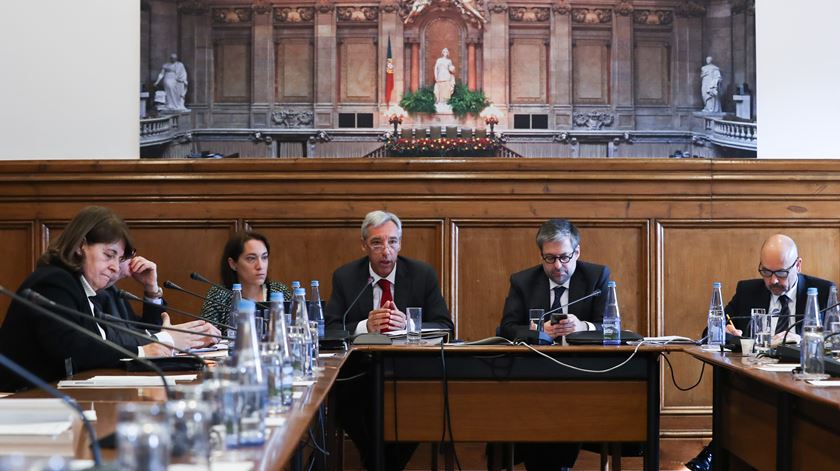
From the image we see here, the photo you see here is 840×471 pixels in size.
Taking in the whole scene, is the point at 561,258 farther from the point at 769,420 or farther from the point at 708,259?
the point at 769,420

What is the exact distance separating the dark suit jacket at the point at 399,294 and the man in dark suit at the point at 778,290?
4.53 feet

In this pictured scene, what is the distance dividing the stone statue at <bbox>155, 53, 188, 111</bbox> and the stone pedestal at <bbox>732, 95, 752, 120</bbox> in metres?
3.17

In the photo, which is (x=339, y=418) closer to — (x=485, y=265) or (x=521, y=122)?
(x=485, y=265)

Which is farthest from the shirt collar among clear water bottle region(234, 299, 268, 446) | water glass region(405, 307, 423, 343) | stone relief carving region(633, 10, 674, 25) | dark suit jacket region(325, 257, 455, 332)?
stone relief carving region(633, 10, 674, 25)

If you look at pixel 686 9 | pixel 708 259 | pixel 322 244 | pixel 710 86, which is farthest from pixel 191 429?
pixel 686 9

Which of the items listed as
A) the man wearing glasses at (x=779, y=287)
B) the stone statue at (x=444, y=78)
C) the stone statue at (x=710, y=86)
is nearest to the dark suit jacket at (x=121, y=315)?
the stone statue at (x=444, y=78)

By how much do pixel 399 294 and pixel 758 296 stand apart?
1.71m

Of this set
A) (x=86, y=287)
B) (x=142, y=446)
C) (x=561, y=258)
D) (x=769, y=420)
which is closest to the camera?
(x=142, y=446)

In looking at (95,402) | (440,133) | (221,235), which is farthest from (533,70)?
(95,402)

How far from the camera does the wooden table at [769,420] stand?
2.88 meters

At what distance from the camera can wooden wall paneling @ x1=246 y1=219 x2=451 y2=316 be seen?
5473 mm

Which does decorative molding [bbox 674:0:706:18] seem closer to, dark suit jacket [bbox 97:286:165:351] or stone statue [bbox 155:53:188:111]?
stone statue [bbox 155:53:188:111]

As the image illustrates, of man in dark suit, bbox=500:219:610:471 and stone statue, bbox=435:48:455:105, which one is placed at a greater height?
stone statue, bbox=435:48:455:105

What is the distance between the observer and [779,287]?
14.6 feet
